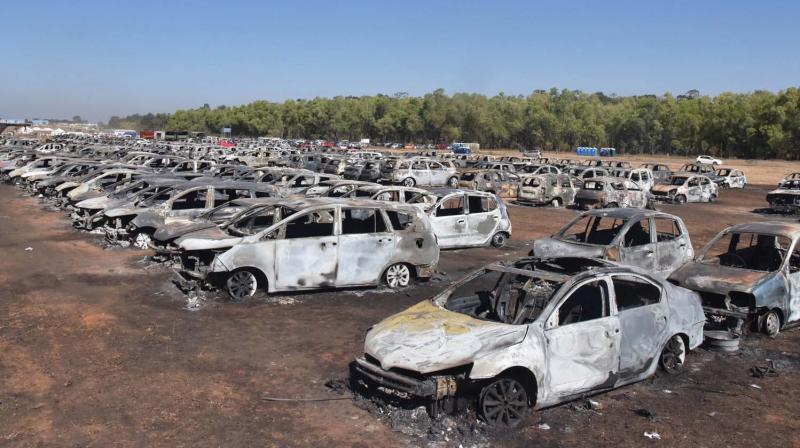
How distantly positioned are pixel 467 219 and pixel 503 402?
1012 centimetres

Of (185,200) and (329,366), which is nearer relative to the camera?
(329,366)

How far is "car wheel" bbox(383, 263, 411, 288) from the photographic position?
1168 cm

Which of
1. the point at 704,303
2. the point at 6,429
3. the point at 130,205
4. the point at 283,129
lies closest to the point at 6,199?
the point at 130,205

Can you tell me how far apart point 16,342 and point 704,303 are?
31.3 ft

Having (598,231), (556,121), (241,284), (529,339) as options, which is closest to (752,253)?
(598,231)

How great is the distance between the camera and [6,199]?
26047 millimetres

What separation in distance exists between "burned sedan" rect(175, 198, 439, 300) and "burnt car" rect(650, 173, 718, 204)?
23896 mm

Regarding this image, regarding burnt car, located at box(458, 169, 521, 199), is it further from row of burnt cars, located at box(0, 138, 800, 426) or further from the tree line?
the tree line

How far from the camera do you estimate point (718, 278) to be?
9539 millimetres

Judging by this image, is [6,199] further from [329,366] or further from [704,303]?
[704,303]

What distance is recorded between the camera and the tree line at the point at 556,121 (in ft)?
288

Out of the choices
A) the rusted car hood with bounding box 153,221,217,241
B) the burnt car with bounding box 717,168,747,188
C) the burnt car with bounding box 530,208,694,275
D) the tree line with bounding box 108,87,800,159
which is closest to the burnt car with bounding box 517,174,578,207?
the burnt car with bounding box 530,208,694,275

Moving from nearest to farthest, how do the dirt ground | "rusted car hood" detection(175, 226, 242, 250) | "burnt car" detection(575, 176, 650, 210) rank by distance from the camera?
the dirt ground < "rusted car hood" detection(175, 226, 242, 250) < "burnt car" detection(575, 176, 650, 210)

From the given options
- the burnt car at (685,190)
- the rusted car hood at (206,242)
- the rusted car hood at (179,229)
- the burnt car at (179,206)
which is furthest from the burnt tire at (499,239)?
the burnt car at (685,190)
